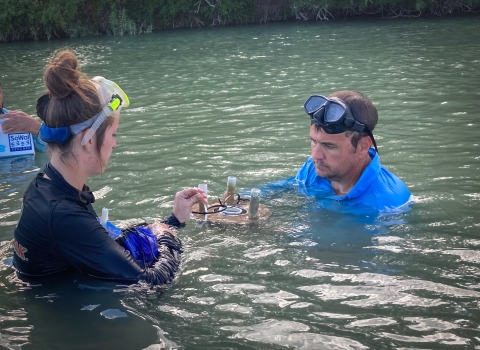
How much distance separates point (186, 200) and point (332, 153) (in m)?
1.68

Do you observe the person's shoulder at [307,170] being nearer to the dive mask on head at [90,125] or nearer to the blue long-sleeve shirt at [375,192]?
the blue long-sleeve shirt at [375,192]

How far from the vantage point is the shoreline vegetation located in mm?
28219

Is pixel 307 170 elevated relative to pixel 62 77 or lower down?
lower down

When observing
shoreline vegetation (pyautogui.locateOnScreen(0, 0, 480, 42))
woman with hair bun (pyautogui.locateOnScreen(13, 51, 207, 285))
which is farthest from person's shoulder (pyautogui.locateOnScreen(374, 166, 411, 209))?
shoreline vegetation (pyautogui.locateOnScreen(0, 0, 480, 42))

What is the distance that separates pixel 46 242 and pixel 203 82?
11.1 m

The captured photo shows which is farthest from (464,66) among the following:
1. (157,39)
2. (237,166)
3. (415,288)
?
(157,39)

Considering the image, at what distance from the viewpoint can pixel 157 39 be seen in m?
26.0

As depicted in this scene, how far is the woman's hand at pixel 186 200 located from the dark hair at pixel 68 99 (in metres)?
1.08

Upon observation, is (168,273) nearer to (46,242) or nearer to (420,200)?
(46,242)

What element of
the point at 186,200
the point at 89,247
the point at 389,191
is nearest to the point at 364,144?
the point at 389,191

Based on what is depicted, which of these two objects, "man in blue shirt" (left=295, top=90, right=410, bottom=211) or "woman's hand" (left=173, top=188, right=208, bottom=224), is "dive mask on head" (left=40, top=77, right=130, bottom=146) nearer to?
"woman's hand" (left=173, top=188, right=208, bottom=224)

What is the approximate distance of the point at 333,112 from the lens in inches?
232

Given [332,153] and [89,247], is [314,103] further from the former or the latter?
[89,247]

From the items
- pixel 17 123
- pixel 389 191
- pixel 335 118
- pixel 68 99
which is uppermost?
pixel 68 99
